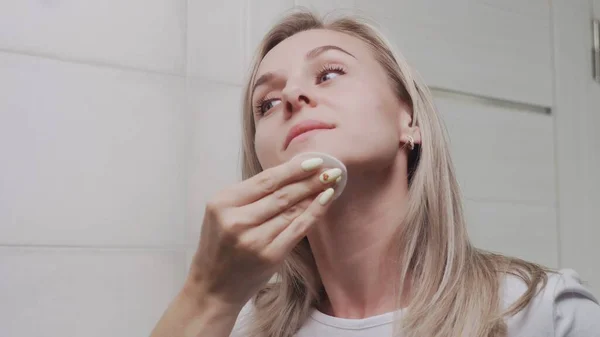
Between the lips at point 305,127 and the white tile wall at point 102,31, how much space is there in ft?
1.26

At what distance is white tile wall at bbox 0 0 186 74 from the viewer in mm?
1034

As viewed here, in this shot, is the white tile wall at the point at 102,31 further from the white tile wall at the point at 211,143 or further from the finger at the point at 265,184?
the finger at the point at 265,184

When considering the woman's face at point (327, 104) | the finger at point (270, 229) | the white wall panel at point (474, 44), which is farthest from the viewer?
the white wall panel at point (474, 44)

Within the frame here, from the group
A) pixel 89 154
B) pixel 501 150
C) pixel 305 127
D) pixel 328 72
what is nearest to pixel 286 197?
pixel 305 127

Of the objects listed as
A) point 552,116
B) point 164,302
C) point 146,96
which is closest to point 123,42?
point 146,96

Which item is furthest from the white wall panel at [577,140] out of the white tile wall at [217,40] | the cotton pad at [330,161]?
the cotton pad at [330,161]

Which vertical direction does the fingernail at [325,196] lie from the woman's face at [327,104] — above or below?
below

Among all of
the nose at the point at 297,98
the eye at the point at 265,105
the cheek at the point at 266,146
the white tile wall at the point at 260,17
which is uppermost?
the white tile wall at the point at 260,17

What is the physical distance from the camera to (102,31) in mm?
1091

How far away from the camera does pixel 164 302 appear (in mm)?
1086

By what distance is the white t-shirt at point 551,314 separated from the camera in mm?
781

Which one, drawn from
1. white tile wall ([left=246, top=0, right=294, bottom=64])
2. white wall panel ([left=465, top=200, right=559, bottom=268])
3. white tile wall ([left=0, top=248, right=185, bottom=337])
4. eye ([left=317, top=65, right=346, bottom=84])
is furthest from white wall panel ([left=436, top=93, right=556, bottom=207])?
white tile wall ([left=0, top=248, right=185, bottom=337])

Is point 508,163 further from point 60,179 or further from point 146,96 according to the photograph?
point 60,179

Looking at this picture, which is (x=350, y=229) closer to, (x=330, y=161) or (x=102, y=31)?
(x=330, y=161)
